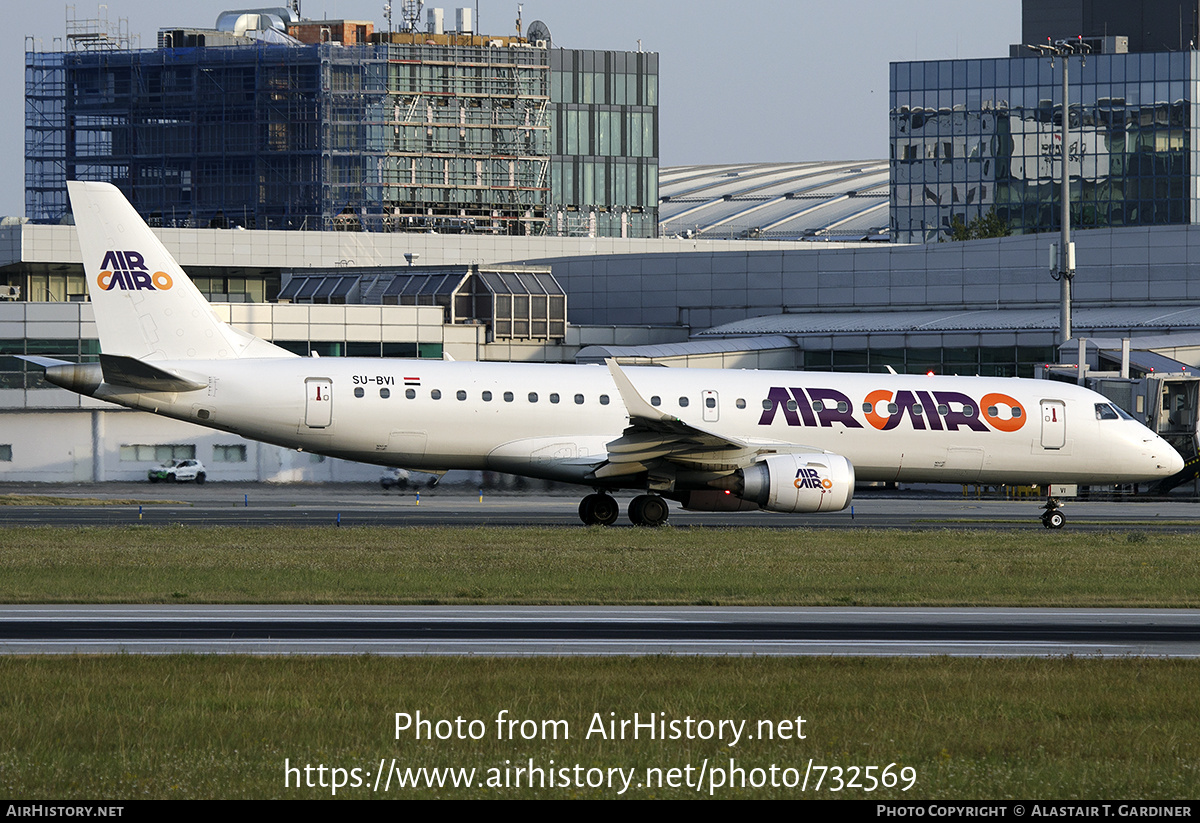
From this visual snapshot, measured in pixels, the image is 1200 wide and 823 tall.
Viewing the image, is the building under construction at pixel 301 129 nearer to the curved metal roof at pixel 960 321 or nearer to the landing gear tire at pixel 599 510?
the curved metal roof at pixel 960 321

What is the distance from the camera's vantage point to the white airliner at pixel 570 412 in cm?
3061

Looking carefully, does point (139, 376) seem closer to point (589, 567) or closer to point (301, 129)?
point (589, 567)

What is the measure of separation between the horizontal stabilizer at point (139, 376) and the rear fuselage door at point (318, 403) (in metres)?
2.15

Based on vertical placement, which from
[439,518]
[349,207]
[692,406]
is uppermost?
[349,207]

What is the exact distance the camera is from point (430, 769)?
1020 centimetres

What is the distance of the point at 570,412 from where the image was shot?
32.1 m

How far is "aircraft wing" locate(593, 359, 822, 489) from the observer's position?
30031mm

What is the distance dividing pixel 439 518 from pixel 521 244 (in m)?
63.5

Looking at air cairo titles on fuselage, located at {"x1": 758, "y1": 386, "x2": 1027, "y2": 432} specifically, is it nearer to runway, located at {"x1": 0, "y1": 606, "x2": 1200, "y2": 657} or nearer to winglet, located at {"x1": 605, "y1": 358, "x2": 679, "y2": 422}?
winglet, located at {"x1": 605, "y1": 358, "x2": 679, "y2": 422}

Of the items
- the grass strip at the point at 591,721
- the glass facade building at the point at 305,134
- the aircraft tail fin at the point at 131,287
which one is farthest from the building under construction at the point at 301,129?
the grass strip at the point at 591,721

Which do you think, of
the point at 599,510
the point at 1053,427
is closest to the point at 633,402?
the point at 599,510

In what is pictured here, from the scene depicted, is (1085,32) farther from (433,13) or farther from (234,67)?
(234,67)

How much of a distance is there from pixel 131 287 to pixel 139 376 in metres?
2.11
